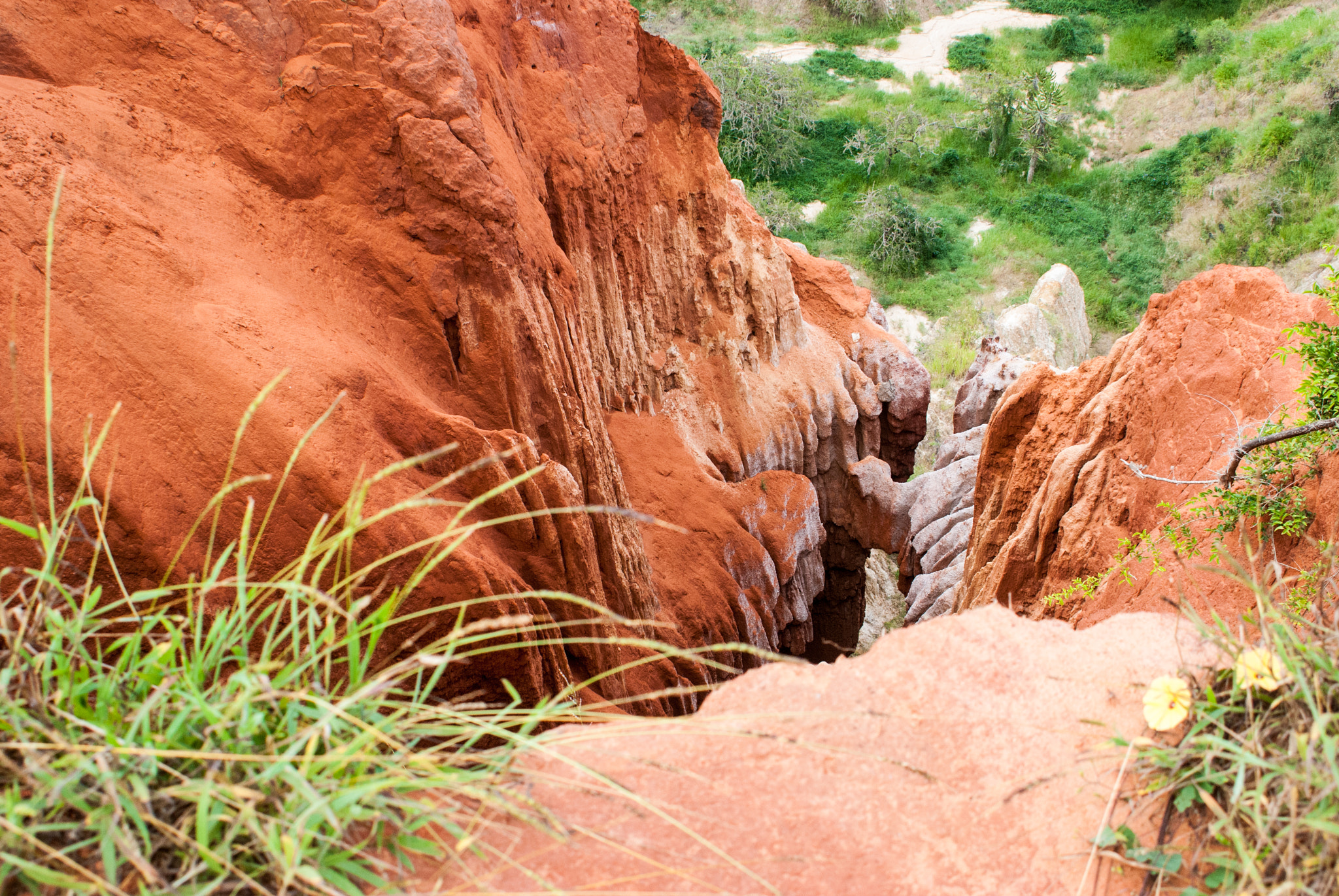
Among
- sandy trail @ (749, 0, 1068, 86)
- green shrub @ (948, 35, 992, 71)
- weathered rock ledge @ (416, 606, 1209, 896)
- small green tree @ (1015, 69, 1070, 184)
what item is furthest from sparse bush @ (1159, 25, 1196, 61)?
weathered rock ledge @ (416, 606, 1209, 896)

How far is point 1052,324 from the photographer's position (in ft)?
61.9

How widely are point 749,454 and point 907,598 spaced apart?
10.2 feet

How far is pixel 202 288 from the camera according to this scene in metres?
4.41

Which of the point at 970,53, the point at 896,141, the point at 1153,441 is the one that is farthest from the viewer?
the point at 970,53

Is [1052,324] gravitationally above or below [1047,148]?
below

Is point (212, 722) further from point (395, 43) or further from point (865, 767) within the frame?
point (395, 43)

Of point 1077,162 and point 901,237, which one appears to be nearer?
point 901,237

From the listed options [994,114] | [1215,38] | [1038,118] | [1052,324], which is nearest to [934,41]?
[994,114]

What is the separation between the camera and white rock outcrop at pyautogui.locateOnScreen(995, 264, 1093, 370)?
18.3 m

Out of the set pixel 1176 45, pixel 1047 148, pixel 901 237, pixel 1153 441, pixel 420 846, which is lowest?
pixel 901 237

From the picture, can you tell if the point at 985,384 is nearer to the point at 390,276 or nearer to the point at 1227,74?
the point at 390,276

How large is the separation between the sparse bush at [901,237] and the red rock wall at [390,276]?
14909mm

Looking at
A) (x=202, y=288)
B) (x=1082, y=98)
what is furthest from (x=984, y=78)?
(x=202, y=288)

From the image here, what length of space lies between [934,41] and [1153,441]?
30.6 meters
